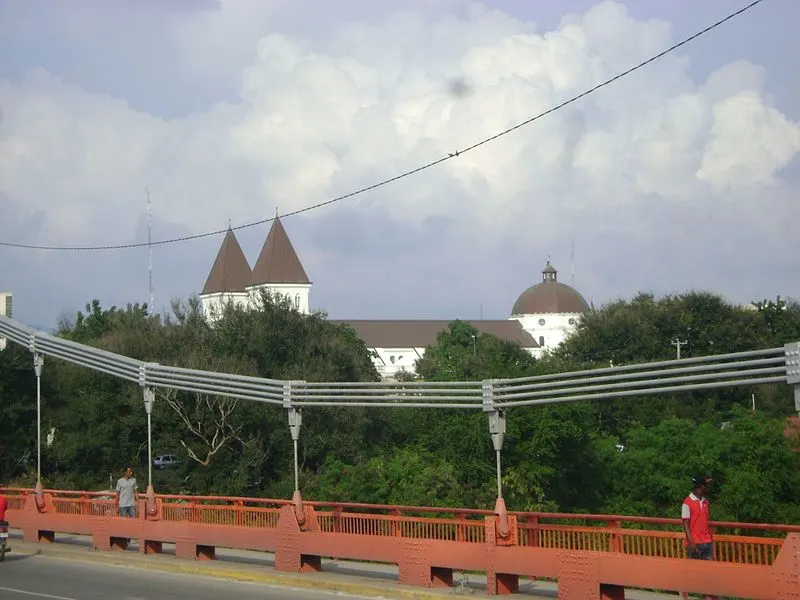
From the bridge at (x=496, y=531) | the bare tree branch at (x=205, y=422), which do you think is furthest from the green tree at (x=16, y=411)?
the bridge at (x=496, y=531)

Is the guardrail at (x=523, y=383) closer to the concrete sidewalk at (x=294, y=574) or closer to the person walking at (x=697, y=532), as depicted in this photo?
the person walking at (x=697, y=532)

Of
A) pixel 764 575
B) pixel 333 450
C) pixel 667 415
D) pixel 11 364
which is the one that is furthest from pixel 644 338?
pixel 764 575

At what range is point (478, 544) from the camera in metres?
17.5

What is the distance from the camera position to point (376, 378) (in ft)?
253

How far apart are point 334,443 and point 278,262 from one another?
372ft

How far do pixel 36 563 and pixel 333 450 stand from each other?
27.0m

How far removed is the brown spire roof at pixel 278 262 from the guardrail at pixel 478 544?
136150 mm

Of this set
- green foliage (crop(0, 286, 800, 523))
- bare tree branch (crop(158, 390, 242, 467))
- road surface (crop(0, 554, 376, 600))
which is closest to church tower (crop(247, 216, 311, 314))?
green foliage (crop(0, 286, 800, 523))

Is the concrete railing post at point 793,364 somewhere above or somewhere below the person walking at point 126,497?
above

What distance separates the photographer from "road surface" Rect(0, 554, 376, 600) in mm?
18188

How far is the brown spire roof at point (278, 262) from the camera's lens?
6348 inches

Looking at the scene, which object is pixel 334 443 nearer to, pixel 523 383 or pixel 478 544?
pixel 523 383

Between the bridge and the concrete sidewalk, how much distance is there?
1.21ft

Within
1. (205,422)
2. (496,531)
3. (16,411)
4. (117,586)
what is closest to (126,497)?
(117,586)
